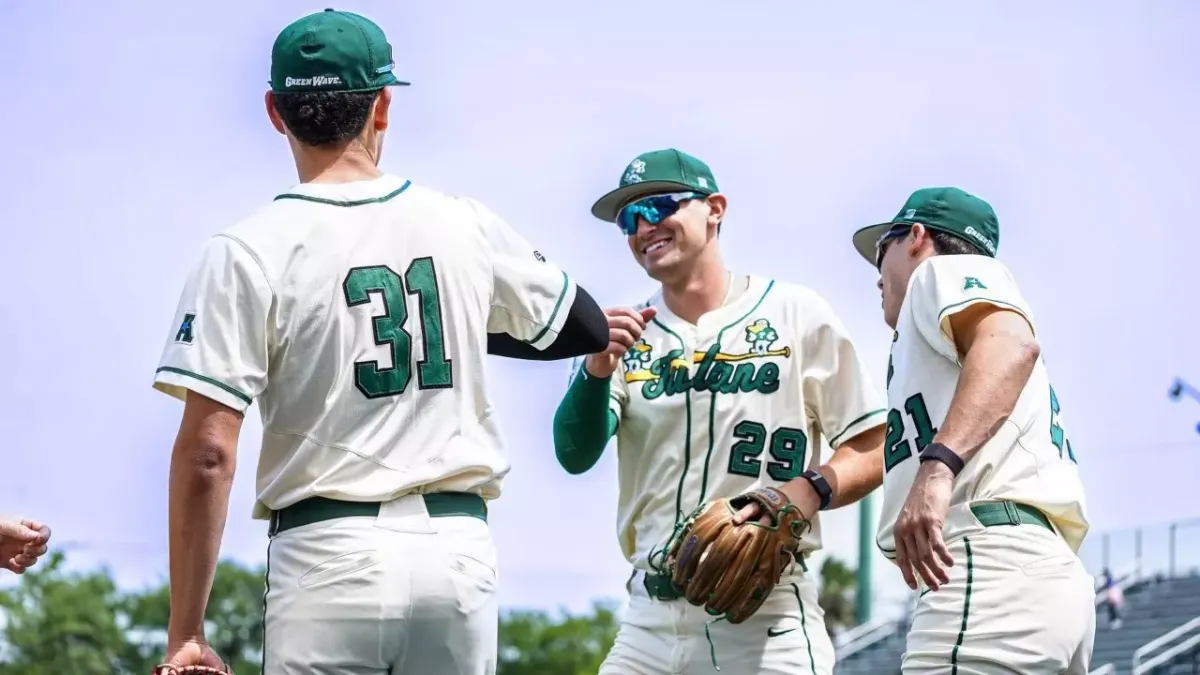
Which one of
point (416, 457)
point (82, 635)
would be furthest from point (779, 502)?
point (82, 635)

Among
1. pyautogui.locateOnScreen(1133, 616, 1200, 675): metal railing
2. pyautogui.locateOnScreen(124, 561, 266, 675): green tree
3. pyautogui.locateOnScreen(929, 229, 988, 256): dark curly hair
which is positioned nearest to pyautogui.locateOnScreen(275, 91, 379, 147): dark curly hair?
pyautogui.locateOnScreen(929, 229, 988, 256): dark curly hair

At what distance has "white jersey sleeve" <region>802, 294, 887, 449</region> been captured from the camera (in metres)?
6.08

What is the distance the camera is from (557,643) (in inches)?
3051

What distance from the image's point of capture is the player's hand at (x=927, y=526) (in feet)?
14.7

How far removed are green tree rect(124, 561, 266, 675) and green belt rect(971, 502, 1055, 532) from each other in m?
64.0

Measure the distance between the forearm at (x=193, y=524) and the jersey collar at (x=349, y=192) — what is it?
747 millimetres

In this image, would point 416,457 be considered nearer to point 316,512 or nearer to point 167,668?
point 316,512

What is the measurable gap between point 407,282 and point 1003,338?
6.05 ft

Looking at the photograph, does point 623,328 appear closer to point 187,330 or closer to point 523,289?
point 523,289

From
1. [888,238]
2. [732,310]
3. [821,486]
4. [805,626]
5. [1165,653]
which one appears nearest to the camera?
[888,238]

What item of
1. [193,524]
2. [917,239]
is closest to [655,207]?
[917,239]

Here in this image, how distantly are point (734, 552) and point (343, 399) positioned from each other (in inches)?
77.8

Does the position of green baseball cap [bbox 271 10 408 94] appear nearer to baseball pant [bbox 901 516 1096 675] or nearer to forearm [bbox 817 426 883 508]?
baseball pant [bbox 901 516 1096 675]

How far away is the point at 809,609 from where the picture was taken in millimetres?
6027
